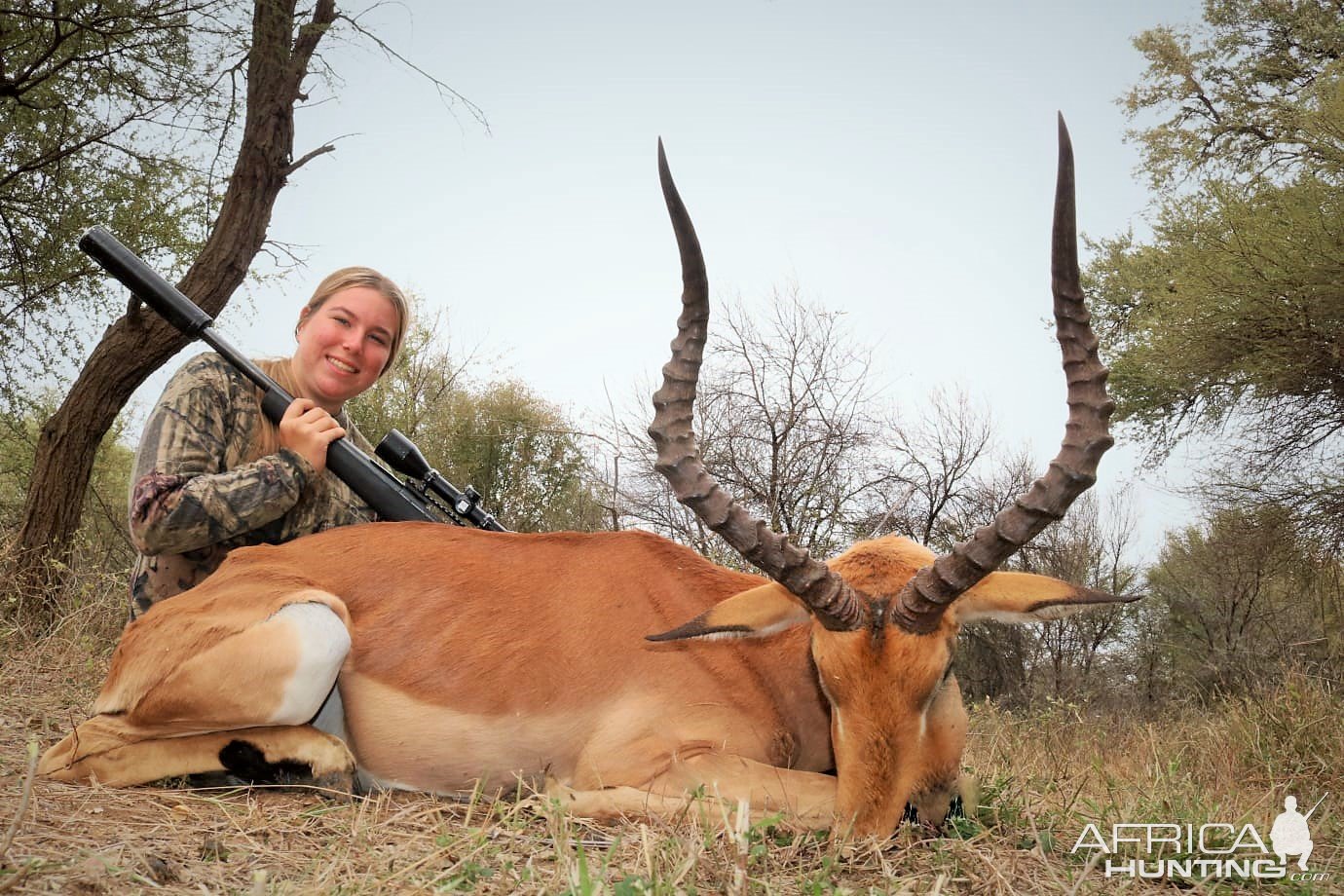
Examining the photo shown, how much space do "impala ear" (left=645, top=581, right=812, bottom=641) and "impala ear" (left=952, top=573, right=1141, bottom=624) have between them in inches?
25.3

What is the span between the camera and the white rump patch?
12.0ft

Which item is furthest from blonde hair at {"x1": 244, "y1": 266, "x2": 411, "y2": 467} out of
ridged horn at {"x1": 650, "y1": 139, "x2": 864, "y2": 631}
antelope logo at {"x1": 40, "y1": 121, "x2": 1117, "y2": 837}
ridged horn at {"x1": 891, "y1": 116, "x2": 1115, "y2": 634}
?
ridged horn at {"x1": 891, "y1": 116, "x2": 1115, "y2": 634}

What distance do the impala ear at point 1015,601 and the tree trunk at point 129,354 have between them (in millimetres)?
8290

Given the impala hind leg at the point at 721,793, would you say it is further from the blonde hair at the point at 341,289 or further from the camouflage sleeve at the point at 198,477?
the blonde hair at the point at 341,289

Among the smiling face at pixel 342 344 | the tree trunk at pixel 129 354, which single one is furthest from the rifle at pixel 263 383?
the tree trunk at pixel 129 354

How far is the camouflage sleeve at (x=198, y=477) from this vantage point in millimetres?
4414

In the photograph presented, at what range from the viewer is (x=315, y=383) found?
17.7ft

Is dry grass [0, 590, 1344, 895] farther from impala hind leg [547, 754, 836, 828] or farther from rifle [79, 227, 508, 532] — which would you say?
rifle [79, 227, 508, 532]

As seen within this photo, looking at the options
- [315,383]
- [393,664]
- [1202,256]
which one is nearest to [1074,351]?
[393,664]

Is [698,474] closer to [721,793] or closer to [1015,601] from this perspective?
[721,793]

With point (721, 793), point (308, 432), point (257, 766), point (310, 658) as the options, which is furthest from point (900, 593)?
point (308, 432)

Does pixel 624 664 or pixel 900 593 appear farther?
pixel 624 664

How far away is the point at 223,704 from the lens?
365 cm

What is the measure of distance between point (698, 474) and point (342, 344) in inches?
108
